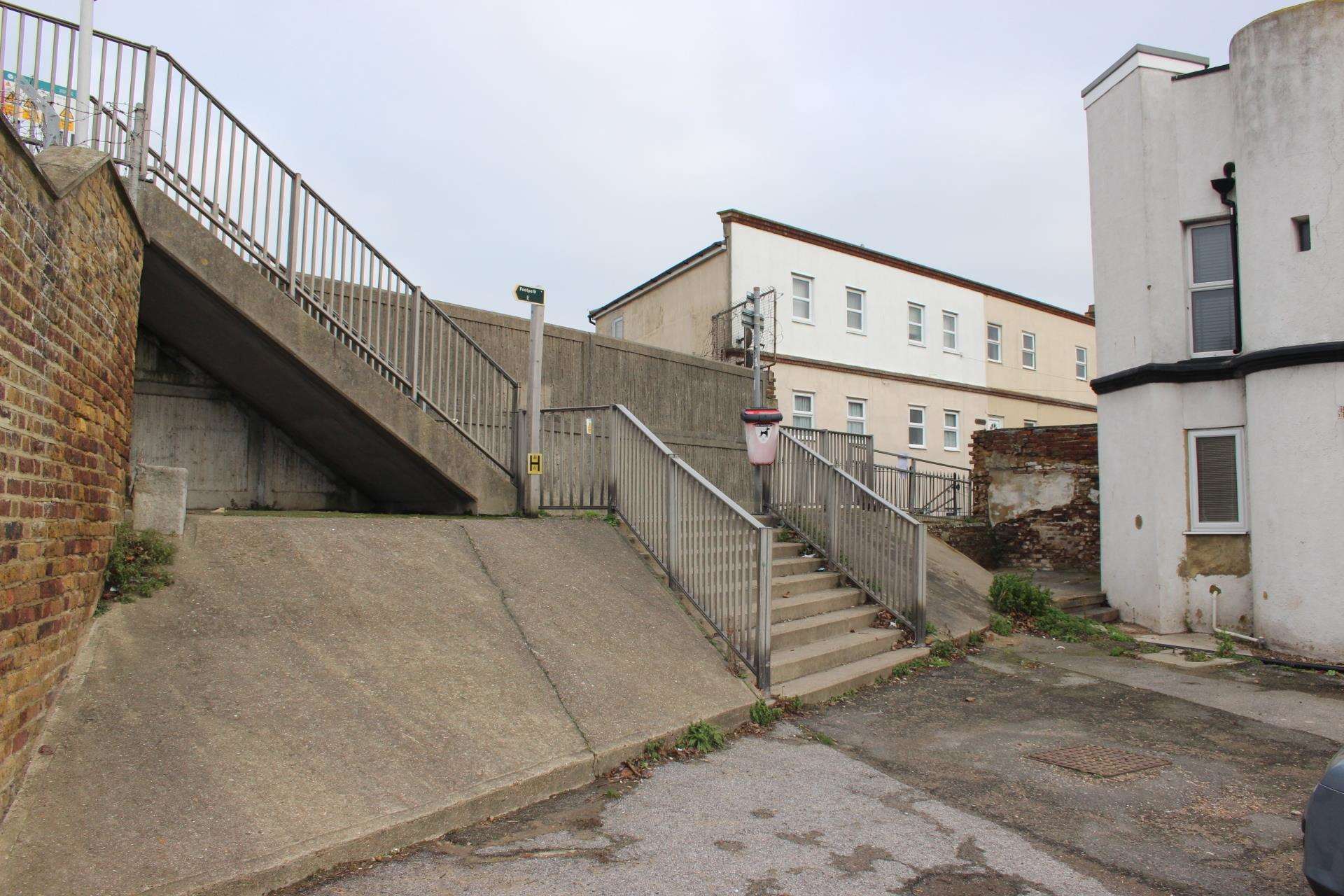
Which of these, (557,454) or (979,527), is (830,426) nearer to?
(979,527)

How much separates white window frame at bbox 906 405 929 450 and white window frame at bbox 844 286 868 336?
9.44 feet

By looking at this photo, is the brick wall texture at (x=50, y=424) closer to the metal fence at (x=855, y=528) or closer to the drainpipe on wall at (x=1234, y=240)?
the metal fence at (x=855, y=528)

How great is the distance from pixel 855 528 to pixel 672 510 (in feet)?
8.66

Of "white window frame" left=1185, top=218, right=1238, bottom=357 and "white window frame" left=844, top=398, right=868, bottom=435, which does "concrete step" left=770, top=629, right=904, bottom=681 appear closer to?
"white window frame" left=1185, top=218, right=1238, bottom=357

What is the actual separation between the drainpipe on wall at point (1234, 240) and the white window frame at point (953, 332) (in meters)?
16.1

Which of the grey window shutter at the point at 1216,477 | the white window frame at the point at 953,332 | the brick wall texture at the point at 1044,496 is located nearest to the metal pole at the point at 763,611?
the grey window shutter at the point at 1216,477

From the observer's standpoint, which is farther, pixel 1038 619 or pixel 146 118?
pixel 1038 619

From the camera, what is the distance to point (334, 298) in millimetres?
7559

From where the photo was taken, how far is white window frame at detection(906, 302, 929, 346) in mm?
25469

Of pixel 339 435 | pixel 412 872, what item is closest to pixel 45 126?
pixel 339 435

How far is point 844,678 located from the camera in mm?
7328

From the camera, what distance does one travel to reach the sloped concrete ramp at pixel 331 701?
3484 millimetres

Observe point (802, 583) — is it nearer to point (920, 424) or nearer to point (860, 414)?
point (860, 414)

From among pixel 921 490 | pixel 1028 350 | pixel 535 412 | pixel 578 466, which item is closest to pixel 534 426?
pixel 535 412
